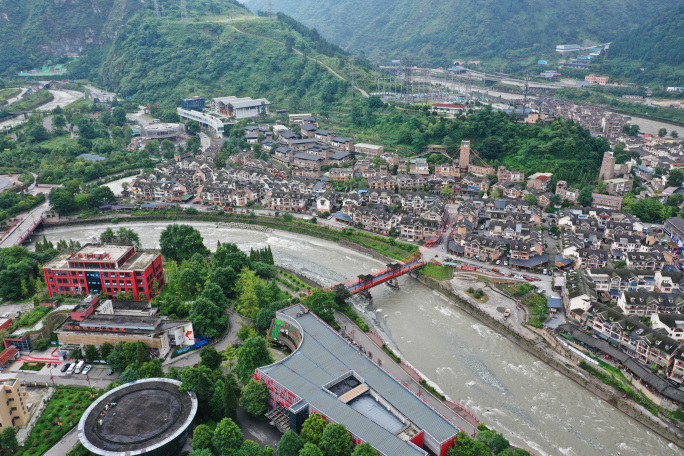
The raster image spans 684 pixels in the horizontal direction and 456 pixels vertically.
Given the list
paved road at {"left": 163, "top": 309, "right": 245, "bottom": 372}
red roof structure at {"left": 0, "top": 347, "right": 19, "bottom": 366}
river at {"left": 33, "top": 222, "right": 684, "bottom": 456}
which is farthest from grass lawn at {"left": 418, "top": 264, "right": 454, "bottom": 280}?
red roof structure at {"left": 0, "top": 347, "right": 19, "bottom": 366}

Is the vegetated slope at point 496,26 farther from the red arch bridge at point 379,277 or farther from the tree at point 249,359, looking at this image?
the tree at point 249,359

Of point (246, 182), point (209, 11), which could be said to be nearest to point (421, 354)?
point (246, 182)

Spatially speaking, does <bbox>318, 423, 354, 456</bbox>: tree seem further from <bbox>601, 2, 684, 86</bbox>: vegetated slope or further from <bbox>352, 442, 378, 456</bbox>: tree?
<bbox>601, 2, 684, 86</bbox>: vegetated slope

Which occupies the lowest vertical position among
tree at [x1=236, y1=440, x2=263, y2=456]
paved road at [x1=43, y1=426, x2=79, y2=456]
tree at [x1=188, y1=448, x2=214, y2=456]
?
paved road at [x1=43, y1=426, x2=79, y2=456]

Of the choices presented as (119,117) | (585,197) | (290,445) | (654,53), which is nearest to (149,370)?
(290,445)

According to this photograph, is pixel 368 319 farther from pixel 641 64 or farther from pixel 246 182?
pixel 641 64

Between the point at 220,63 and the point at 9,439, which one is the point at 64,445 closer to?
the point at 9,439

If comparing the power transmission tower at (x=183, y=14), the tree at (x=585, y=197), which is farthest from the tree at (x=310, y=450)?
the power transmission tower at (x=183, y=14)

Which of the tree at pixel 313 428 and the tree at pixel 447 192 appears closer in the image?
the tree at pixel 313 428
